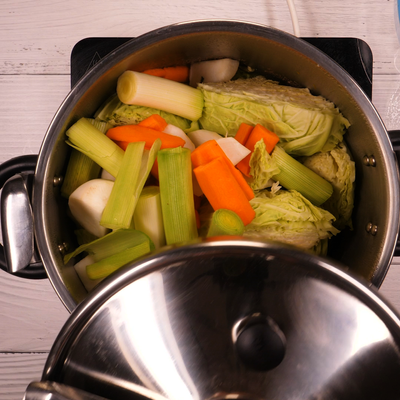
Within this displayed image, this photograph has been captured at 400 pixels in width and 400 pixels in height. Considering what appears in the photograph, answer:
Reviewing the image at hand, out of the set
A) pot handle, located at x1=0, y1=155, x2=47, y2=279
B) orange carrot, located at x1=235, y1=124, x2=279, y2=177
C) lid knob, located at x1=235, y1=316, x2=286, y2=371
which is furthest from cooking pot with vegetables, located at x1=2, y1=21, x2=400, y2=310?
lid knob, located at x1=235, y1=316, x2=286, y2=371

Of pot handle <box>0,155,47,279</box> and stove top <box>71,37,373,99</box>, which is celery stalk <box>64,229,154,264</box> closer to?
pot handle <box>0,155,47,279</box>

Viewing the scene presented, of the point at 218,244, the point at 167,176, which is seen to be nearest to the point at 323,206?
the point at 167,176

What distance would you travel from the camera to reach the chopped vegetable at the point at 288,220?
2.79 ft

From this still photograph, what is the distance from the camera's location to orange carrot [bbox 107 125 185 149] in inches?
33.2

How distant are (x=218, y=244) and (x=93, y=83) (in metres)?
0.46

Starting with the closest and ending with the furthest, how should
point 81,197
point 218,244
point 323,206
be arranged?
point 218,244 < point 81,197 < point 323,206

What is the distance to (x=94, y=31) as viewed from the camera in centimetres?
99

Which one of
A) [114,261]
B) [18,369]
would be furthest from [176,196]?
[18,369]

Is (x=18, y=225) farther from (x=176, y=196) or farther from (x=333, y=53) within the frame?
(x=333, y=53)

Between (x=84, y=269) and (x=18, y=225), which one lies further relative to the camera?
(x=84, y=269)

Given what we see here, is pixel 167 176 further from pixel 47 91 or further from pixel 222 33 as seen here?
pixel 47 91

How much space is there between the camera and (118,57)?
0.75m

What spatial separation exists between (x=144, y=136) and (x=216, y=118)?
0.19 m

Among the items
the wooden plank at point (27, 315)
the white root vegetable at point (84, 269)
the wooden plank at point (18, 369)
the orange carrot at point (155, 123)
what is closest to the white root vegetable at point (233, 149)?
the orange carrot at point (155, 123)
